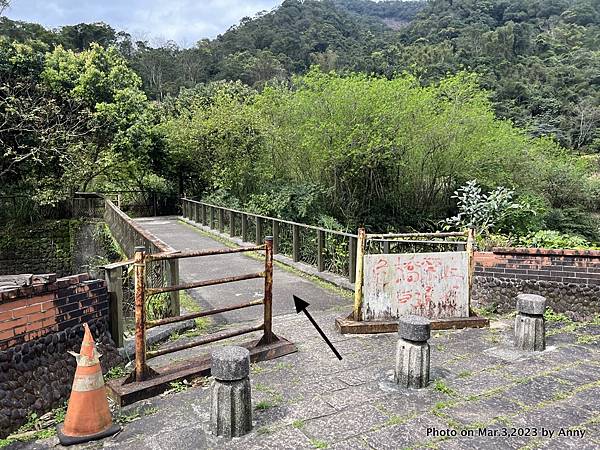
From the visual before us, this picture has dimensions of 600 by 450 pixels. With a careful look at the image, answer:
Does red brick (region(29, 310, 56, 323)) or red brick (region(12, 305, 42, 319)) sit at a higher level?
red brick (region(12, 305, 42, 319))

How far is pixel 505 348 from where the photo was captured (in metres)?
4.36

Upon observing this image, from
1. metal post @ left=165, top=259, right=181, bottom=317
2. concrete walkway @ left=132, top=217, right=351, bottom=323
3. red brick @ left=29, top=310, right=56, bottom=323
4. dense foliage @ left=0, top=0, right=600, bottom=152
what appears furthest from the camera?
dense foliage @ left=0, top=0, right=600, bottom=152

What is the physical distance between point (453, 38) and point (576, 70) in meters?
15.0

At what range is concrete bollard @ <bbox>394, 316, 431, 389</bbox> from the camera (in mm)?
3506

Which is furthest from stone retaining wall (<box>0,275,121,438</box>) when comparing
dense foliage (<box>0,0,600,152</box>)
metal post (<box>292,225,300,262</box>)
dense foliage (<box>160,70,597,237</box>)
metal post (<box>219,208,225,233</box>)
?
dense foliage (<box>0,0,600,152</box>)

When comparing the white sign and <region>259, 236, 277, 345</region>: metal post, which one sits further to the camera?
the white sign

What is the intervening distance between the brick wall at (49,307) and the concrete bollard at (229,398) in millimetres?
1310

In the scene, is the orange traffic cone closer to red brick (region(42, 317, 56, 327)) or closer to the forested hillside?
red brick (region(42, 317, 56, 327))

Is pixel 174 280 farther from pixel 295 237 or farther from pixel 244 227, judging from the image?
pixel 244 227

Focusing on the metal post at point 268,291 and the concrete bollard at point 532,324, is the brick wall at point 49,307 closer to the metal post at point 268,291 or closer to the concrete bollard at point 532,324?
the metal post at point 268,291

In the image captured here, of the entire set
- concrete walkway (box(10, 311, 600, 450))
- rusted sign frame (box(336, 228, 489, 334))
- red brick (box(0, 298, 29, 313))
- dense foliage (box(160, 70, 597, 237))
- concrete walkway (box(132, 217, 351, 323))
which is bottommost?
concrete walkway (box(132, 217, 351, 323))

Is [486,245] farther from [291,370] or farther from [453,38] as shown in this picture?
[453,38]

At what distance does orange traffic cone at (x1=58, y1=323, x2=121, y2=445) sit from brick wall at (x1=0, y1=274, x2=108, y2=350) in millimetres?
457

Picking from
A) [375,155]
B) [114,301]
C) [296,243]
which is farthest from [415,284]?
[375,155]
